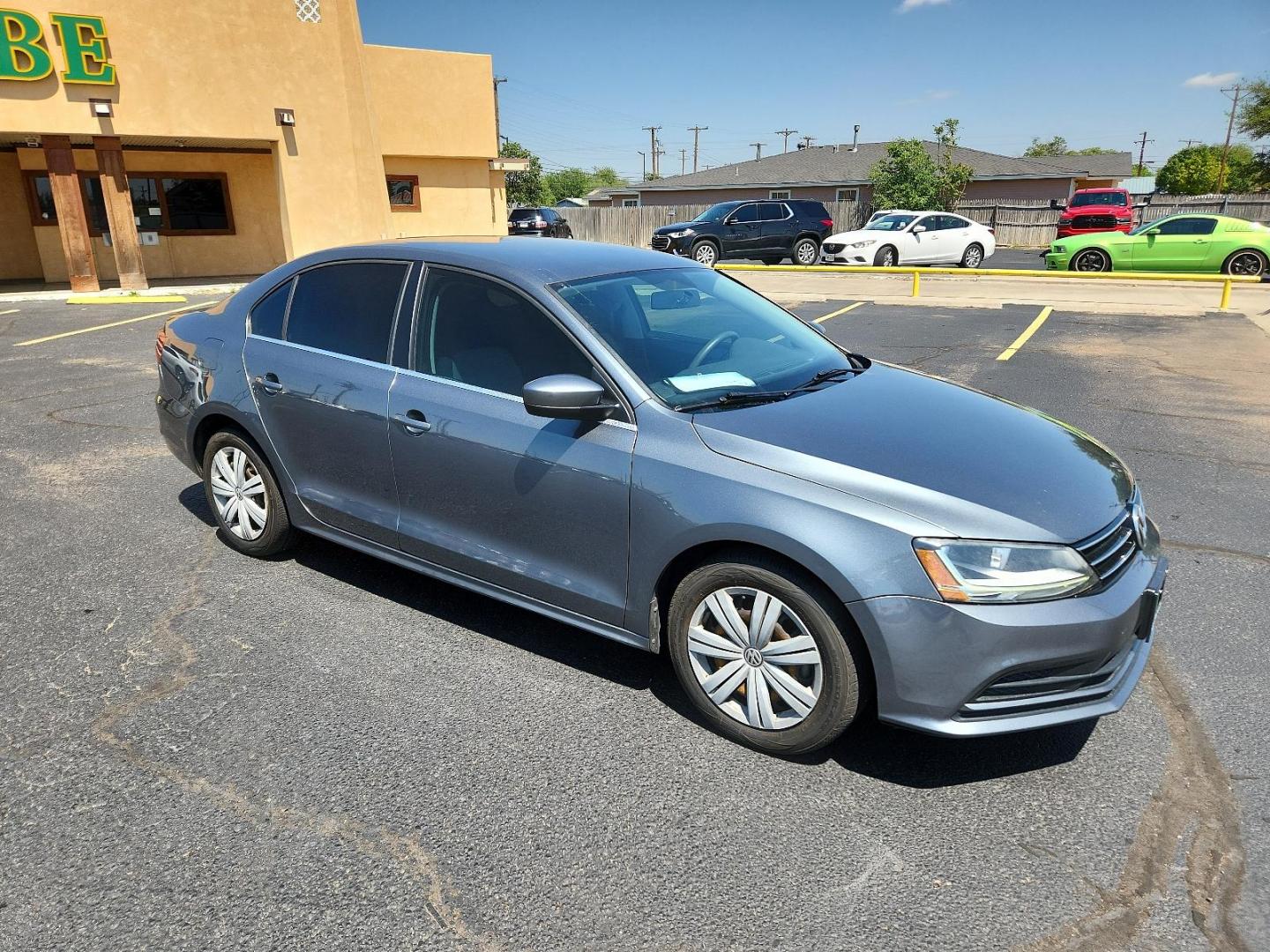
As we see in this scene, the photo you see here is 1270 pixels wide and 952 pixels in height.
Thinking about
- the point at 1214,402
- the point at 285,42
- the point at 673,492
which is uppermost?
the point at 285,42

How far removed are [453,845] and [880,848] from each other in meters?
1.30

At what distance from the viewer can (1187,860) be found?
2.66 m

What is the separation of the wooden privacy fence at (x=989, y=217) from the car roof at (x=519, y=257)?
35.6 metres

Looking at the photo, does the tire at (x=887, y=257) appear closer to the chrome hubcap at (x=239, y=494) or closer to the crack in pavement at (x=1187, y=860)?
the chrome hubcap at (x=239, y=494)

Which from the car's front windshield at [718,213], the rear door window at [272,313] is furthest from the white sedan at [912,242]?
the rear door window at [272,313]

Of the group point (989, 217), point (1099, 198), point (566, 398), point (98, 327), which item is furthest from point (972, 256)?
point (566, 398)

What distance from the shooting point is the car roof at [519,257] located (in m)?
3.86

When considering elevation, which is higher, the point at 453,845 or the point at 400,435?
the point at 400,435

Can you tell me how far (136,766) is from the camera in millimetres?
3135

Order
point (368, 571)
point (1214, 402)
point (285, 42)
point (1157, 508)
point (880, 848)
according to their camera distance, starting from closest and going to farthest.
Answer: point (880, 848) < point (368, 571) < point (1157, 508) < point (1214, 402) < point (285, 42)

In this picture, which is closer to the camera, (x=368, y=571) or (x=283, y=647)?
(x=283, y=647)

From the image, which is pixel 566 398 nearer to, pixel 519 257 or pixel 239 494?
pixel 519 257

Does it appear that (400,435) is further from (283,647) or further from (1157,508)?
(1157,508)

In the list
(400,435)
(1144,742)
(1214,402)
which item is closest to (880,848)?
(1144,742)
